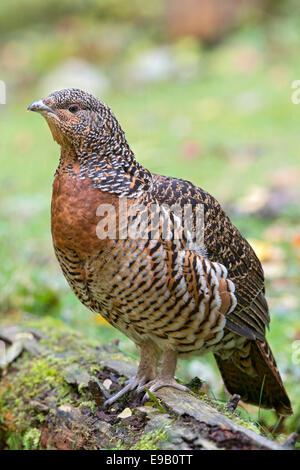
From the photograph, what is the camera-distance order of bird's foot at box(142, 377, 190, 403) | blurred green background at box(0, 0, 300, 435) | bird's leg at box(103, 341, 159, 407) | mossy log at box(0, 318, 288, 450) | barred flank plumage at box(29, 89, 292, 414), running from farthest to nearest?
blurred green background at box(0, 0, 300, 435) → bird's leg at box(103, 341, 159, 407) → bird's foot at box(142, 377, 190, 403) → barred flank plumage at box(29, 89, 292, 414) → mossy log at box(0, 318, 288, 450)

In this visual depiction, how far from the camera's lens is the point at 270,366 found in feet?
12.1

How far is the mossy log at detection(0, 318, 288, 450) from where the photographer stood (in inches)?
107

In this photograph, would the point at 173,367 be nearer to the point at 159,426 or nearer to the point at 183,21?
the point at 159,426

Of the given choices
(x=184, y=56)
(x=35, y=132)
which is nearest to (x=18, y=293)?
(x=35, y=132)

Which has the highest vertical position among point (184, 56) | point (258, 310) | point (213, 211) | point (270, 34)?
point (270, 34)

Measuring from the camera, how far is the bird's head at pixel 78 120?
3.20m

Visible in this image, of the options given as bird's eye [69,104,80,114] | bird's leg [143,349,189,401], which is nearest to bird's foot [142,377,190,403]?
bird's leg [143,349,189,401]

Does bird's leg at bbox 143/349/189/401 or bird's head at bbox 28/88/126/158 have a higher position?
bird's head at bbox 28/88/126/158

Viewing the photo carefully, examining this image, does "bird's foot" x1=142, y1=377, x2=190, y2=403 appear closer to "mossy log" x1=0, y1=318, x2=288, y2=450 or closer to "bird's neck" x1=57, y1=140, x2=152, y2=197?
"mossy log" x1=0, y1=318, x2=288, y2=450

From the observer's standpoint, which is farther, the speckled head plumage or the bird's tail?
the bird's tail

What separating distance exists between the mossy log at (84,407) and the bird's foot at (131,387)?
0.03 m

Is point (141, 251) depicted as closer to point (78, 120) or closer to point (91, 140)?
point (91, 140)

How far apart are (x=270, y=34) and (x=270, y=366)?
11358mm

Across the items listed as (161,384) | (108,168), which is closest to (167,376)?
(161,384)
